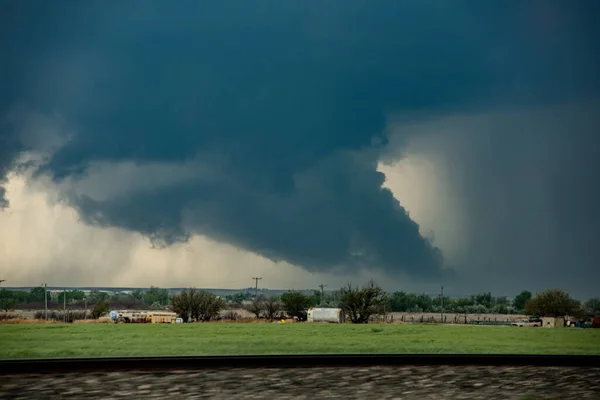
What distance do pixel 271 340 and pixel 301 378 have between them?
53.3 feet

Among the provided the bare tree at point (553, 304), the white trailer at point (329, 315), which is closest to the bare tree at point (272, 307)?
the white trailer at point (329, 315)

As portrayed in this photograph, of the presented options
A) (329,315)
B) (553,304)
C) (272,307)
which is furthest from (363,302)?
(553,304)

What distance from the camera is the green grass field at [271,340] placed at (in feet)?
105

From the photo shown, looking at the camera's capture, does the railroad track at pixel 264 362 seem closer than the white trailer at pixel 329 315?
Yes

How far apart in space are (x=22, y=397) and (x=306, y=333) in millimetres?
26346

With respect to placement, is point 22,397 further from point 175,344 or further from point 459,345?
point 459,345

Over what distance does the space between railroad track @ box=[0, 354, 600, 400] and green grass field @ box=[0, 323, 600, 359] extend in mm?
7139

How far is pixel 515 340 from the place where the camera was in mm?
40094

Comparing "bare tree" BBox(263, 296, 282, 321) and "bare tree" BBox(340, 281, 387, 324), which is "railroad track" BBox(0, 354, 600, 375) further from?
"bare tree" BBox(263, 296, 282, 321)

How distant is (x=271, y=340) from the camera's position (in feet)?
122

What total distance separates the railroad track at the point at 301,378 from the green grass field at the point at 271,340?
714cm

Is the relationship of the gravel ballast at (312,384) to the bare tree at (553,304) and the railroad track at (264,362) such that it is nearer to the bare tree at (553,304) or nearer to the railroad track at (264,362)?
the railroad track at (264,362)

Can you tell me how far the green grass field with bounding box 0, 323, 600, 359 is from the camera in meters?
31.9

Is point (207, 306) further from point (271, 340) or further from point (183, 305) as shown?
point (271, 340)
